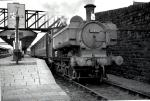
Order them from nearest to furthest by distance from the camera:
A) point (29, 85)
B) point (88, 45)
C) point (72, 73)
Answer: point (29, 85) < point (88, 45) < point (72, 73)

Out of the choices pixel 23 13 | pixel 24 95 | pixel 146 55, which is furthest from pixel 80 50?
pixel 23 13

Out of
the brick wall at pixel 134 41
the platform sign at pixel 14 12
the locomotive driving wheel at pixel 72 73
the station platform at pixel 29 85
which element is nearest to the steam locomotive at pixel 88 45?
the locomotive driving wheel at pixel 72 73

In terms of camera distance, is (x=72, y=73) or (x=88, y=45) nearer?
(x=88, y=45)

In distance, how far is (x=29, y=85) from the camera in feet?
24.0

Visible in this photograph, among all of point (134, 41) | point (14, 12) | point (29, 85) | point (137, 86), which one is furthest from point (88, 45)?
point (14, 12)

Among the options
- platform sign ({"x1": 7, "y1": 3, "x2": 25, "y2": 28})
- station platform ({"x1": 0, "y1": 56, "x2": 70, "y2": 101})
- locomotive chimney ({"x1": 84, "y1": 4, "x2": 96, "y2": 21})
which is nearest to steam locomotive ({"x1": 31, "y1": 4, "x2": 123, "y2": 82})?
locomotive chimney ({"x1": 84, "y1": 4, "x2": 96, "y2": 21})

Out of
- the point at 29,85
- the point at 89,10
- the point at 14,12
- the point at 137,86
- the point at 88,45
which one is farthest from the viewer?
the point at 14,12

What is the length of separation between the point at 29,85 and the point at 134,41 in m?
6.24

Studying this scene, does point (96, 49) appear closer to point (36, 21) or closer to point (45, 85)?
point (45, 85)

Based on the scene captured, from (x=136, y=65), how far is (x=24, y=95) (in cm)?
681

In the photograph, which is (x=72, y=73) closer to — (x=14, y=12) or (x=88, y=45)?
(x=88, y=45)

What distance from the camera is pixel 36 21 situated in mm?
22062

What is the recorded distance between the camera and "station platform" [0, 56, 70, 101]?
602 cm

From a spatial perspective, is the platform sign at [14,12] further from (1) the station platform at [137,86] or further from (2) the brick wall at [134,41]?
(1) the station platform at [137,86]
